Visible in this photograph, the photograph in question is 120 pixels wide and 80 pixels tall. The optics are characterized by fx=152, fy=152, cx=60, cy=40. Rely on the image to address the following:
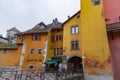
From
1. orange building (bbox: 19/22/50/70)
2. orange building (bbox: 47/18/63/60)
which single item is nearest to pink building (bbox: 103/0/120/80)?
orange building (bbox: 47/18/63/60)

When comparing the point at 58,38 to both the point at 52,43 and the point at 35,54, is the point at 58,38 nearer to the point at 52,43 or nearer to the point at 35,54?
the point at 52,43

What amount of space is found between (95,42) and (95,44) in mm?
183

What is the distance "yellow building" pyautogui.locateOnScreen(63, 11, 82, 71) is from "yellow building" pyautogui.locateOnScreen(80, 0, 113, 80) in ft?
22.6

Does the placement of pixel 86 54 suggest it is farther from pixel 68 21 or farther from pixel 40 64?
pixel 40 64

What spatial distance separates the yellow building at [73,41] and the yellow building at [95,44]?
690 centimetres

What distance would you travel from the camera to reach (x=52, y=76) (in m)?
11.6

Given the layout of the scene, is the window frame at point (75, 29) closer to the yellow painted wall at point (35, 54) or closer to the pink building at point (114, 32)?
the yellow painted wall at point (35, 54)

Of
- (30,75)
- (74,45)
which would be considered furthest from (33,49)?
(30,75)

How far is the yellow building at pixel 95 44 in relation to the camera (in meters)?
13.2

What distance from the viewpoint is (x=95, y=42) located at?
45.3 ft

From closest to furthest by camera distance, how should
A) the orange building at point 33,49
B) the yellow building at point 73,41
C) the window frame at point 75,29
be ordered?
the yellow building at point 73,41, the window frame at point 75,29, the orange building at point 33,49

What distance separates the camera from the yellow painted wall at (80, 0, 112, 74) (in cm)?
1325

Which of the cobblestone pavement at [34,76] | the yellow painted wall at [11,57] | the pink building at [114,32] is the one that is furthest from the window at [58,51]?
the pink building at [114,32]

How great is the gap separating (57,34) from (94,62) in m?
12.9
